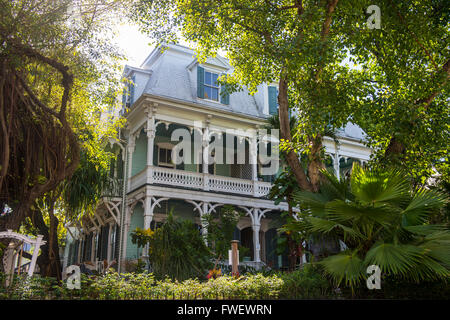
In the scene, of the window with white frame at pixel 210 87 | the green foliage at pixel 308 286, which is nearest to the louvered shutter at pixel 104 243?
the window with white frame at pixel 210 87

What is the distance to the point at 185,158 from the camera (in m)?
18.5

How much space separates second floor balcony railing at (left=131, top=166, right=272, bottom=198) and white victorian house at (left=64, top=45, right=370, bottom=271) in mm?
38

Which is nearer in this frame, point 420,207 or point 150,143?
point 420,207

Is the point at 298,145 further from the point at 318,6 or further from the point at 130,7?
the point at 130,7

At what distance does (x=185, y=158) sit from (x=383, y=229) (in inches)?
478

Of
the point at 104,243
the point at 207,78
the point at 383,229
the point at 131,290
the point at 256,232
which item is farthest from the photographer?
the point at 104,243

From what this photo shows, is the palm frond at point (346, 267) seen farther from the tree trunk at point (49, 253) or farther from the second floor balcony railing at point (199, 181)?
the tree trunk at point (49, 253)

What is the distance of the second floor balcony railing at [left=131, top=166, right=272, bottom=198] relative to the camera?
15.8m

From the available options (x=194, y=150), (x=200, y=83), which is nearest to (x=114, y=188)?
(x=194, y=150)

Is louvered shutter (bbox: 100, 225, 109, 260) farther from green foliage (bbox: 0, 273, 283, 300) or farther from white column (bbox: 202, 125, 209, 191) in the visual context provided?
green foliage (bbox: 0, 273, 283, 300)

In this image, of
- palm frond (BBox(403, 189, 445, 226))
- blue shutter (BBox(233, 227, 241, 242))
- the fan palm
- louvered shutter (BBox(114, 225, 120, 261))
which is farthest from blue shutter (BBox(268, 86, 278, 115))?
palm frond (BBox(403, 189, 445, 226))

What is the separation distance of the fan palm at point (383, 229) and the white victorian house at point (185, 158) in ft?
29.3

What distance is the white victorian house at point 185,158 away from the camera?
1616cm

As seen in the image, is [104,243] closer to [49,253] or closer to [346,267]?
[49,253]
